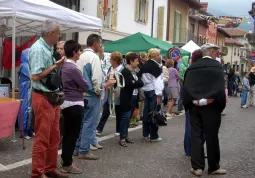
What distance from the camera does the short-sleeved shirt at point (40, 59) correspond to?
3.97 m

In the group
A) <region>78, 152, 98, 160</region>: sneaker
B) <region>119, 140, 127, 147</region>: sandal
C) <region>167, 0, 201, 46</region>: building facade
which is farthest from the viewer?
<region>167, 0, 201, 46</region>: building facade

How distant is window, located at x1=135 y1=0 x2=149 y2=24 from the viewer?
18.9 m

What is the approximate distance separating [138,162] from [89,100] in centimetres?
122

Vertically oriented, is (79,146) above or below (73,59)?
below

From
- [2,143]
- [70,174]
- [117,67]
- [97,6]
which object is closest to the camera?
[70,174]

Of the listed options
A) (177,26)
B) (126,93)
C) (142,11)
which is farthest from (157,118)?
(177,26)

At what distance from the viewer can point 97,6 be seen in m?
15.1

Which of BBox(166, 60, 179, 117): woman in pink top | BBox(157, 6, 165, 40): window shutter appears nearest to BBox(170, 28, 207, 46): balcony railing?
BBox(157, 6, 165, 40): window shutter

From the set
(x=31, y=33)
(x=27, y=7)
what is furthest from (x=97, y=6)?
(x=27, y=7)

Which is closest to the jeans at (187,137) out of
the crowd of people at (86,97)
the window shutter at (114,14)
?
the crowd of people at (86,97)

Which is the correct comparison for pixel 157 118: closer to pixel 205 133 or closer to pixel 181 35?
pixel 205 133

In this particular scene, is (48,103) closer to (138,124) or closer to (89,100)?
(89,100)

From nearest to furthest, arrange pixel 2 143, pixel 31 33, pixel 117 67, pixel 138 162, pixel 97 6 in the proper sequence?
pixel 138 162
pixel 2 143
pixel 117 67
pixel 31 33
pixel 97 6

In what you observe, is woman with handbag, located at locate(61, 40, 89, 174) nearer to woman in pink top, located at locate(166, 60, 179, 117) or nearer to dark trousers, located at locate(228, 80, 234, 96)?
woman in pink top, located at locate(166, 60, 179, 117)
